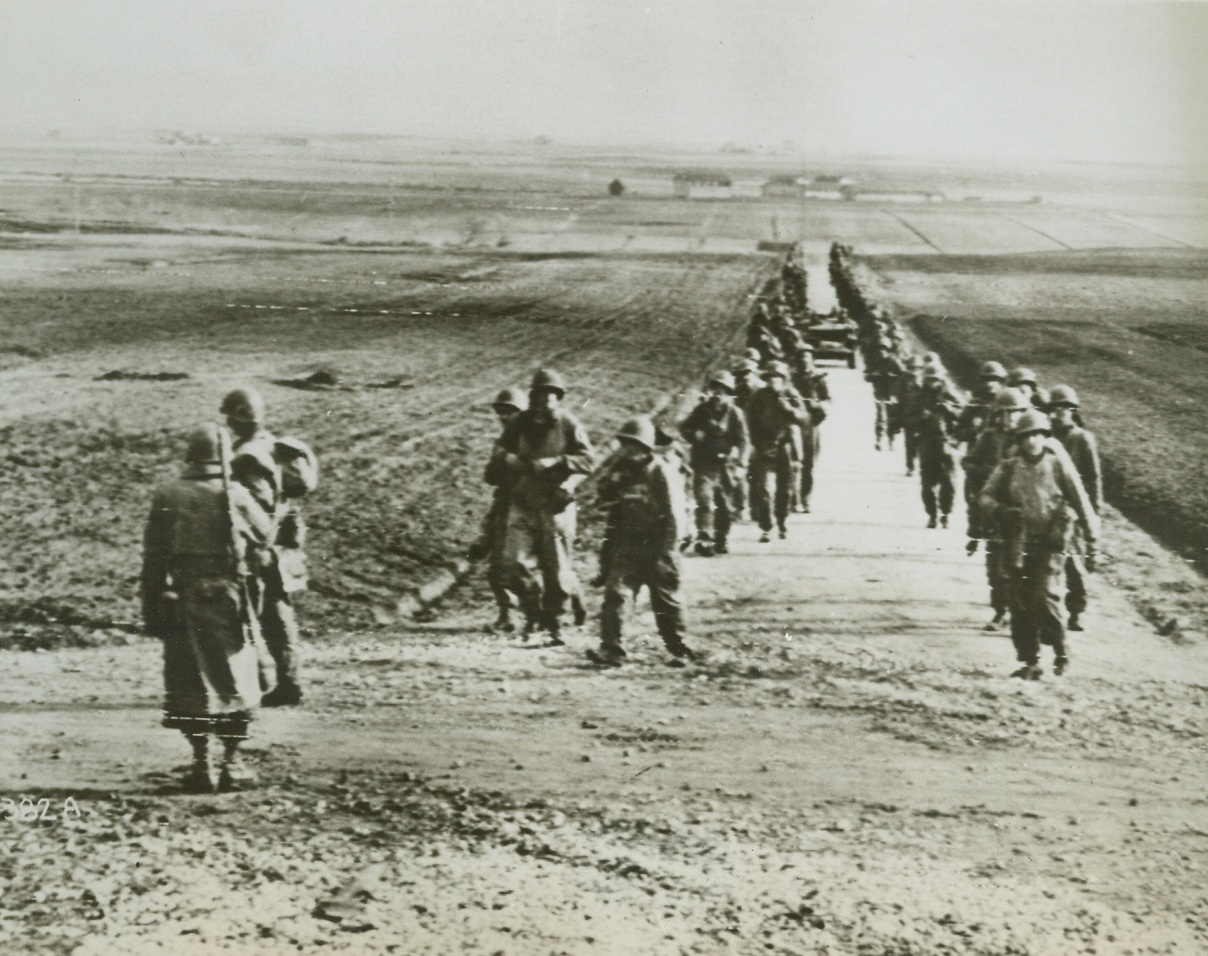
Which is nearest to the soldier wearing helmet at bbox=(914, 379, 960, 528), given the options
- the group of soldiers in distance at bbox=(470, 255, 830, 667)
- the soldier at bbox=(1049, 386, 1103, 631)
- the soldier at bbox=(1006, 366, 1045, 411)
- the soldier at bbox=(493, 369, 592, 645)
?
the soldier at bbox=(1006, 366, 1045, 411)

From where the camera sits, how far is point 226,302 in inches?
413

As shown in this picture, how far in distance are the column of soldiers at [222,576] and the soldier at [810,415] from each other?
16.5 ft

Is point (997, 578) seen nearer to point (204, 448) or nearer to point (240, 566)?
point (240, 566)

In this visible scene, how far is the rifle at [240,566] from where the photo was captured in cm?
626

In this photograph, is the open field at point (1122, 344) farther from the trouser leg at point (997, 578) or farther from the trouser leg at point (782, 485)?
the trouser leg at point (782, 485)

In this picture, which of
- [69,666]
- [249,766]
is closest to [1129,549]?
[249,766]

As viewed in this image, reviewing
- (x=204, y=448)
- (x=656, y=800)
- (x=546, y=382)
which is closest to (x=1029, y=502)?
(x=656, y=800)

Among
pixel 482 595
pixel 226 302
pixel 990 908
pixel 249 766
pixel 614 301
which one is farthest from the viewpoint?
pixel 614 301

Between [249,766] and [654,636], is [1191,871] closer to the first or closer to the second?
[654,636]

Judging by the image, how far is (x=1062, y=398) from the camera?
316 inches

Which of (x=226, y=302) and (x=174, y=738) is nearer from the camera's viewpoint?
(x=174, y=738)

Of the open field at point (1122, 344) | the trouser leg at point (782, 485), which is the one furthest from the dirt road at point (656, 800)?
the trouser leg at point (782, 485)

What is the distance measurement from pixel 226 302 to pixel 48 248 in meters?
1.50

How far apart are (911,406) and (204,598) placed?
6.82 meters
